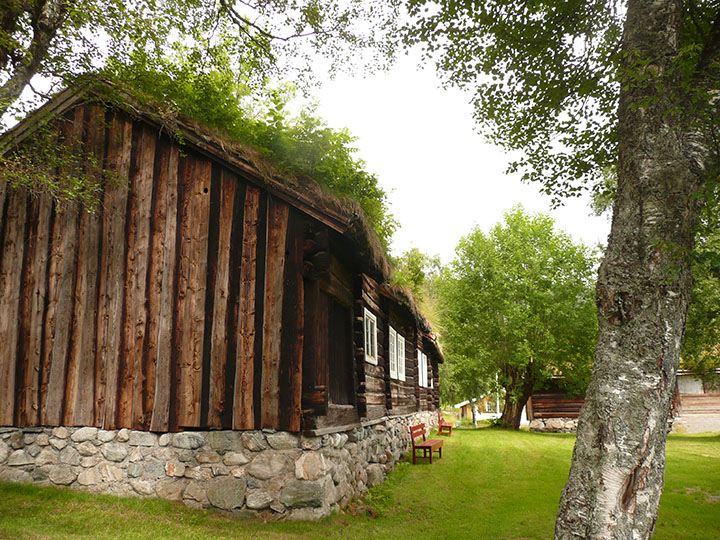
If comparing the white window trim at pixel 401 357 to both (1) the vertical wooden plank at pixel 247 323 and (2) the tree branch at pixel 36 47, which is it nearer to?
(1) the vertical wooden plank at pixel 247 323

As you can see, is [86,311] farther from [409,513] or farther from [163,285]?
[409,513]

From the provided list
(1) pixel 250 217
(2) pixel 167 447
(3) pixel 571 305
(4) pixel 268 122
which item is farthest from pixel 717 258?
(3) pixel 571 305

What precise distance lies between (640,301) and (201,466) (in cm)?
584

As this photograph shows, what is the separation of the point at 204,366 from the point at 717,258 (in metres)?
6.21

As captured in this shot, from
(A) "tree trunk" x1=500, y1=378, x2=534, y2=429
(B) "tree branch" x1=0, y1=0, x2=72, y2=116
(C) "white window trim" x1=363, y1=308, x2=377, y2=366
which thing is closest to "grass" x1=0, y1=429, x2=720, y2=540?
(C) "white window trim" x1=363, y1=308, x2=377, y2=366

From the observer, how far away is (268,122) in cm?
831

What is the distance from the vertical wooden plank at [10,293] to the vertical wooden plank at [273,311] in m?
4.41

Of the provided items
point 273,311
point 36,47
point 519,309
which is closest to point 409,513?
point 273,311

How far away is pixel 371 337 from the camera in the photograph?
10797 millimetres

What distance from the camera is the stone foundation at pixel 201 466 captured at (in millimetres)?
6969

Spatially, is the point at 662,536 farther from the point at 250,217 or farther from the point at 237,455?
the point at 250,217

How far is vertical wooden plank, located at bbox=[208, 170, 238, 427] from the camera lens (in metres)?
7.38

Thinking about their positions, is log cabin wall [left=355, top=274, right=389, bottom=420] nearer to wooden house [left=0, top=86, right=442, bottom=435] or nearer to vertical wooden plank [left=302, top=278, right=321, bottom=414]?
wooden house [left=0, top=86, right=442, bottom=435]

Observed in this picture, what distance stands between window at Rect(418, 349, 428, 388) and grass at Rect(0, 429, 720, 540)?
6801 mm
